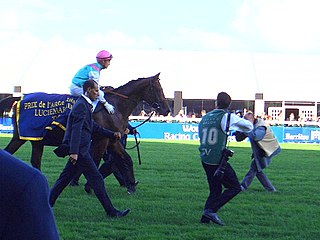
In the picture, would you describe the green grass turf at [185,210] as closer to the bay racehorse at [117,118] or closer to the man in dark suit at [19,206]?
the bay racehorse at [117,118]

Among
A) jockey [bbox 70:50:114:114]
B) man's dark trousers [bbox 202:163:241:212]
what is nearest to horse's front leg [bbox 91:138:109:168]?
jockey [bbox 70:50:114:114]

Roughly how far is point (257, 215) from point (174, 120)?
26.1 meters

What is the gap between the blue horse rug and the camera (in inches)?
386

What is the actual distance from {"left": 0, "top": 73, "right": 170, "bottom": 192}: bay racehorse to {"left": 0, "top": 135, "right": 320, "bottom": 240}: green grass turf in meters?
0.73

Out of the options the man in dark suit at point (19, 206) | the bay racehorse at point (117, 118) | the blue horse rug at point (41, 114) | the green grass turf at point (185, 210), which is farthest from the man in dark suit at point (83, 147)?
the man in dark suit at point (19, 206)

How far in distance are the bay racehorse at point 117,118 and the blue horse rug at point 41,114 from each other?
0.36 feet

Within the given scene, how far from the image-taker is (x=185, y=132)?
32938 millimetres

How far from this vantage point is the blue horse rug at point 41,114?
9805 millimetres

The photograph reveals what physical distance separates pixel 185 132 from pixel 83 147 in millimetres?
25373

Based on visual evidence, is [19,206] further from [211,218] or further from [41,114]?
[41,114]

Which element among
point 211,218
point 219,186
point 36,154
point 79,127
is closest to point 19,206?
point 79,127

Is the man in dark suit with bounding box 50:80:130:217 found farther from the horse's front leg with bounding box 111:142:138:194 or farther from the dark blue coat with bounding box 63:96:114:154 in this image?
the horse's front leg with bounding box 111:142:138:194

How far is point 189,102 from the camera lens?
4378 cm

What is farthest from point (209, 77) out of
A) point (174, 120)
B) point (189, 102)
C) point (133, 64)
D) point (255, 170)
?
point (255, 170)
